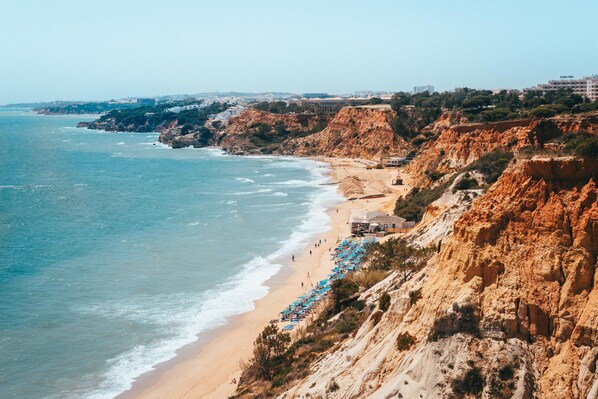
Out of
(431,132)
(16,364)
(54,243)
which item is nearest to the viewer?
(16,364)

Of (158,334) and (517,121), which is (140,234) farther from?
(517,121)

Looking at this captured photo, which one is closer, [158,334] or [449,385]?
[449,385]

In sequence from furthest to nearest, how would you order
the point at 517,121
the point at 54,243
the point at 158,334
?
the point at 517,121 < the point at 54,243 < the point at 158,334

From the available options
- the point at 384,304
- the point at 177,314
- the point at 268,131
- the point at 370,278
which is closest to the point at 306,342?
the point at 384,304

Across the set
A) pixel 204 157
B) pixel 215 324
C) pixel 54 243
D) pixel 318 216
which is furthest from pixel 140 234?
pixel 204 157

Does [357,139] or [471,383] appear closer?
[471,383]

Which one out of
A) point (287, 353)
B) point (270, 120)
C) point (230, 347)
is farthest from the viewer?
point (270, 120)

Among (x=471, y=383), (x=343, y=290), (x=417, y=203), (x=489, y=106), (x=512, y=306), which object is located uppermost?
(x=489, y=106)

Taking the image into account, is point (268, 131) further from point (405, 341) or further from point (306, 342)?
point (405, 341)

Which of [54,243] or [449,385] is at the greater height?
[449,385]
